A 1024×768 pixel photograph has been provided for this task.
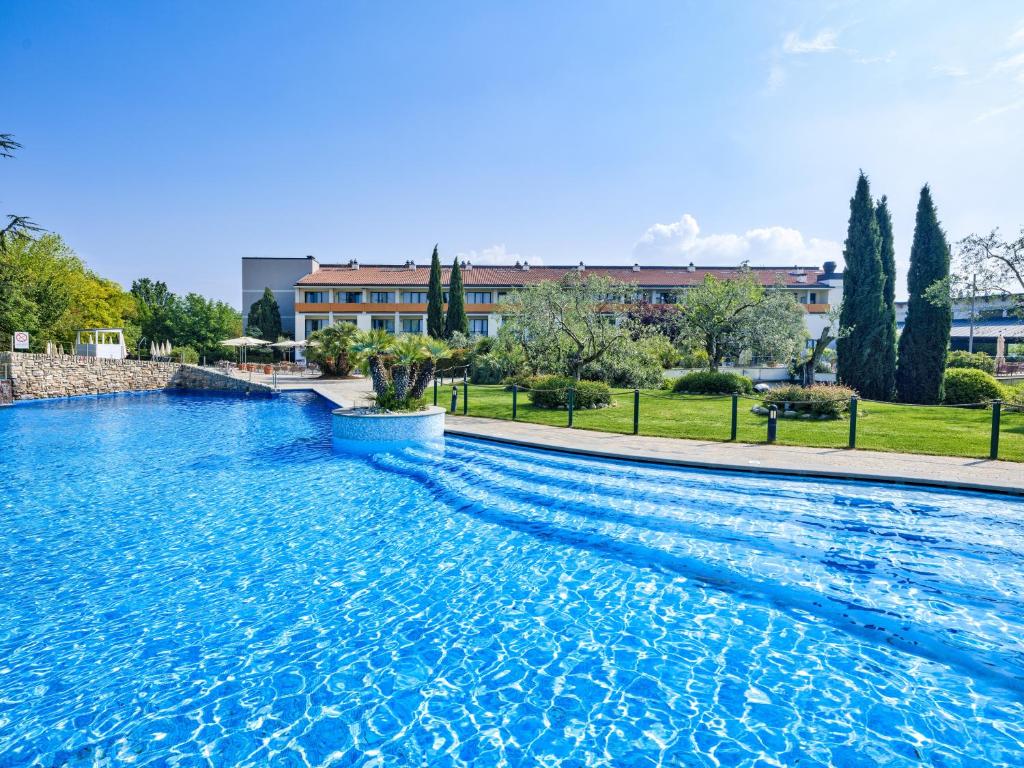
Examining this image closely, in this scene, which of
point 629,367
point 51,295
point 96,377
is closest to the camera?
point 629,367

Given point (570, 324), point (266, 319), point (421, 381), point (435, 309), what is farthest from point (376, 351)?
point (266, 319)

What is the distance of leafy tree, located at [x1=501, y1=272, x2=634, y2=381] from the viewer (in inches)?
806

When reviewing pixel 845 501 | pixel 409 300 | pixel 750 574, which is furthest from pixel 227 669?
pixel 409 300

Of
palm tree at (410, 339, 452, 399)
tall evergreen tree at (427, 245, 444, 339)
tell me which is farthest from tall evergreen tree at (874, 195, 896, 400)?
tall evergreen tree at (427, 245, 444, 339)

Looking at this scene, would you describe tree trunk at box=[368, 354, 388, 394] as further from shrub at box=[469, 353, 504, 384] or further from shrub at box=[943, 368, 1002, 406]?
shrub at box=[943, 368, 1002, 406]

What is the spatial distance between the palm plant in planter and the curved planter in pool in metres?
0.94

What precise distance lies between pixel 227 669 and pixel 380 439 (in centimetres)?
906

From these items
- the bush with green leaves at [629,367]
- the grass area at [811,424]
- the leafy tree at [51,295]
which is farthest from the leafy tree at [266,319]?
the bush with green leaves at [629,367]

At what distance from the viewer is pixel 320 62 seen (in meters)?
15.1

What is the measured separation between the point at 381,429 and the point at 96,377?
24167 millimetres

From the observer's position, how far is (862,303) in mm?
22984

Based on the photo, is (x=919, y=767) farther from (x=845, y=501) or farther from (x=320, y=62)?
(x=320, y=62)

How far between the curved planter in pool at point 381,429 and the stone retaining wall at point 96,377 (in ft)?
51.7

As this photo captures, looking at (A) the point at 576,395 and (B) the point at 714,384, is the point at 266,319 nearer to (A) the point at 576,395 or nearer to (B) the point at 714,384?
(A) the point at 576,395
